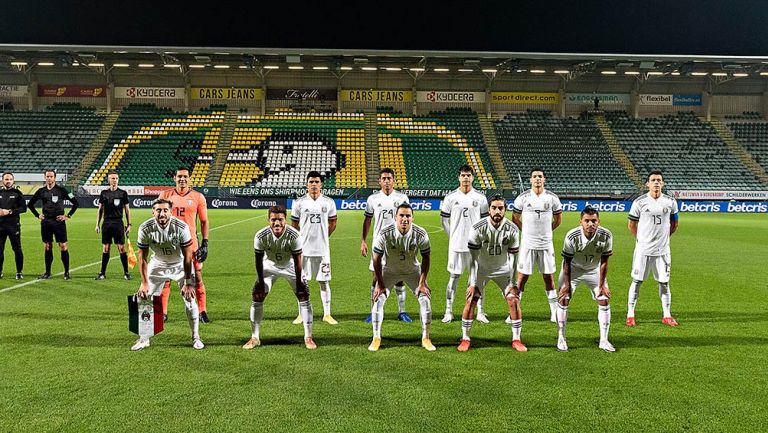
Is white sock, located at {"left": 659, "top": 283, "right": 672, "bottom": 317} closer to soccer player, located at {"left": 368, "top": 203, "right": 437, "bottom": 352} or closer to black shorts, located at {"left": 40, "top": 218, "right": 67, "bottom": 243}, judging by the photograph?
soccer player, located at {"left": 368, "top": 203, "right": 437, "bottom": 352}

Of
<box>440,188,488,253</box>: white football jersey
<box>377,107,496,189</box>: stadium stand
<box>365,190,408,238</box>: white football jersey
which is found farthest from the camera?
<box>377,107,496,189</box>: stadium stand

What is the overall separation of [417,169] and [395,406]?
1385 inches

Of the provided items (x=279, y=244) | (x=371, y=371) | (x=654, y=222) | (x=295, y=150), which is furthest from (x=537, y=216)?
(x=295, y=150)

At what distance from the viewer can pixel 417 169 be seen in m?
39.2

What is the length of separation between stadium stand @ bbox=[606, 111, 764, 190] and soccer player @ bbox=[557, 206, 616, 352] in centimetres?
3515

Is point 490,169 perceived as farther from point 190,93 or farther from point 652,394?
point 652,394

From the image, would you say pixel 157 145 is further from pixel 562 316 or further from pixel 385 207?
pixel 562 316

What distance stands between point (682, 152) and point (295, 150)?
107 feet

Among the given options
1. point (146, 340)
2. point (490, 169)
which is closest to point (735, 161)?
point (490, 169)

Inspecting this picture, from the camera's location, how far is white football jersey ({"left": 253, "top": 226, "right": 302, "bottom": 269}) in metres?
6.26

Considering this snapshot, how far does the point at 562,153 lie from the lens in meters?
41.1

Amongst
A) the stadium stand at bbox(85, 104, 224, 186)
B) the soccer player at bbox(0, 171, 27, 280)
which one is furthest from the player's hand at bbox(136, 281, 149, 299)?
the stadium stand at bbox(85, 104, 224, 186)

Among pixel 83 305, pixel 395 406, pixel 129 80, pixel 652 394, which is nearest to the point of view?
pixel 395 406

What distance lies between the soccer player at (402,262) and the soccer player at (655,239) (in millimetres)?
3656
